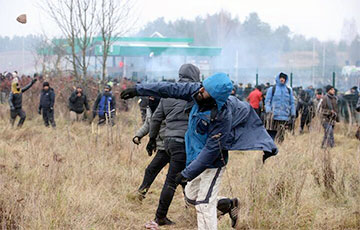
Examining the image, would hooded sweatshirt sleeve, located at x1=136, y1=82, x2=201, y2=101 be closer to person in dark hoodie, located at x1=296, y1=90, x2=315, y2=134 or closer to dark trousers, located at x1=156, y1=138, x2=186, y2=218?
dark trousers, located at x1=156, y1=138, x2=186, y2=218

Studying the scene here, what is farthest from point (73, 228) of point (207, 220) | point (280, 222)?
point (280, 222)

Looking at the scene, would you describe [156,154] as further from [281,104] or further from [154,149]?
[281,104]

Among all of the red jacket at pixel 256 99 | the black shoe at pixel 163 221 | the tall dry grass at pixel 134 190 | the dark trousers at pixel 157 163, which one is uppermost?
the red jacket at pixel 256 99

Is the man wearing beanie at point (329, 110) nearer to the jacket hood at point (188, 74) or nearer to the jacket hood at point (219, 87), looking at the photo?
the jacket hood at point (188, 74)

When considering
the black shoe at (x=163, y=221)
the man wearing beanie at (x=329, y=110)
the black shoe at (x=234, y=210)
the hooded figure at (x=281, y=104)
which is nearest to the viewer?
the black shoe at (x=234, y=210)

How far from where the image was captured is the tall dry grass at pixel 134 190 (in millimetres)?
4977

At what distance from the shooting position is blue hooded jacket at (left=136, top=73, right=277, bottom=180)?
416 centimetres

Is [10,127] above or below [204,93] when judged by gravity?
below

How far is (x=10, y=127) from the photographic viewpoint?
1355 centimetres

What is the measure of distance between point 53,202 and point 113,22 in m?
12.3

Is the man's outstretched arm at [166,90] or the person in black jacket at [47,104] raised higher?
the man's outstretched arm at [166,90]

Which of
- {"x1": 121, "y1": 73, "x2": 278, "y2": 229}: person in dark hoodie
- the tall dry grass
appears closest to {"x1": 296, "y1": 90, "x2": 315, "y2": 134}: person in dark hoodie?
the tall dry grass

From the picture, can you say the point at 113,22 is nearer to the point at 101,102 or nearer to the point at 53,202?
the point at 101,102

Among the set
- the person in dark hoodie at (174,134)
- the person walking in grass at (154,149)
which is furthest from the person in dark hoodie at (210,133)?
the person walking in grass at (154,149)
